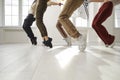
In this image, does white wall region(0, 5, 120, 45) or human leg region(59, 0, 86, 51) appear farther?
white wall region(0, 5, 120, 45)

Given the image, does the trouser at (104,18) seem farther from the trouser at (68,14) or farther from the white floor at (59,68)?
the white floor at (59,68)

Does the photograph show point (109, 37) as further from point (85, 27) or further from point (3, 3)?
point (3, 3)

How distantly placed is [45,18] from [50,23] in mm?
177

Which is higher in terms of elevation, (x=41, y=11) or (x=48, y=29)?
(x=41, y=11)

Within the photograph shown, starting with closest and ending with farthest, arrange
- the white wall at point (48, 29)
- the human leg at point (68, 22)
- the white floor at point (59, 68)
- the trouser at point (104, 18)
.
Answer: the white floor at point (59, 68) → the human leg at point (68, 22) → the trouser at point (104, 18) → the white wall at point (48, 29)

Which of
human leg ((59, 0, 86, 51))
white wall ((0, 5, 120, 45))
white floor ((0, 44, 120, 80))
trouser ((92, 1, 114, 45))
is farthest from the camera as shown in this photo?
white wall ((0, 5, 120, 45))

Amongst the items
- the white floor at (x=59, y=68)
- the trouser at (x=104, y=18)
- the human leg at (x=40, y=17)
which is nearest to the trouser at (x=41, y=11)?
the human leg at (x=40, y=17)

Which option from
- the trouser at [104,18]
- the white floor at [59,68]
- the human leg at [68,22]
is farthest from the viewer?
the trouser at [104,18]

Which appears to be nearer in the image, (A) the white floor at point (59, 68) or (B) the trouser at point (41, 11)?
(A) the white floor at point (59, 68)

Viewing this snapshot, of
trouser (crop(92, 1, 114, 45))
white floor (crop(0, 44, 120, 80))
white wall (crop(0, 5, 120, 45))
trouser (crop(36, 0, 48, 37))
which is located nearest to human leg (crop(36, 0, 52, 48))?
trouser (crop(36, 0, 48, 37))

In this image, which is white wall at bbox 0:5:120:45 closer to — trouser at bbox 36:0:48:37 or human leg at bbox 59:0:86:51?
trouser at bbox 36:0:48:37

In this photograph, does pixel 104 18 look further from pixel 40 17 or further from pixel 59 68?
pixel 59 68

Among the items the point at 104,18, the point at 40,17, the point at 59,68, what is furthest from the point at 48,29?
the point at 59,68

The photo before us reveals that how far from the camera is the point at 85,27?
6672 mm
